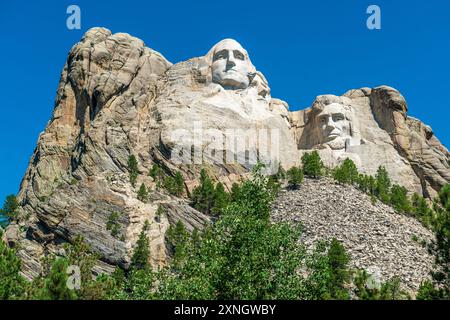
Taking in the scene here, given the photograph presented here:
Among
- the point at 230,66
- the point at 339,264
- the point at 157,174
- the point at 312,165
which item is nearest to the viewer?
the point at 339,264

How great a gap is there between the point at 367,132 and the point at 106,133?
18.7 m

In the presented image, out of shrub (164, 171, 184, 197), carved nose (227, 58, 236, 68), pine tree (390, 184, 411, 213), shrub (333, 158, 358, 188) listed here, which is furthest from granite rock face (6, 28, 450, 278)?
pine tree (390, 184, 411, 213)

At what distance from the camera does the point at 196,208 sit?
4478cm

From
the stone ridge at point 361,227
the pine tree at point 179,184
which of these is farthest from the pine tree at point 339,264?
the pine tree at point 179,184

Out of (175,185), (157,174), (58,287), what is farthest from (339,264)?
(58,287)

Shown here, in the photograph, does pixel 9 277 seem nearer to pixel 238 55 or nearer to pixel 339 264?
Result: pixel 339 264

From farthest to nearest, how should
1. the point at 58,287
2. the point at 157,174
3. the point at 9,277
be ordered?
1. the point at 157,174
2. the point at 9,277
3. the point at 58,287

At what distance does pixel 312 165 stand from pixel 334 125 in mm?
6037

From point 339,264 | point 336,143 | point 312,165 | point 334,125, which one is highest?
point 334,125

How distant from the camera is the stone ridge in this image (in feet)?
128

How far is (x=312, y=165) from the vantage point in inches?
2004

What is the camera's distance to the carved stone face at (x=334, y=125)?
183 ft
